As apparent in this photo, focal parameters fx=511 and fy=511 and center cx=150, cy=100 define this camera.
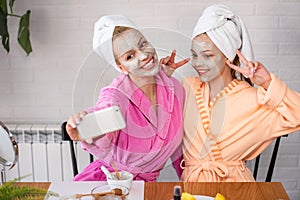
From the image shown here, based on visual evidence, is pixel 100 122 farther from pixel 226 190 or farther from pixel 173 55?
pixel 226 190

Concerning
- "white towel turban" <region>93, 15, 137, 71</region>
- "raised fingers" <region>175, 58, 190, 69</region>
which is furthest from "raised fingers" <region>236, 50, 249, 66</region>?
"white towel turban" <region>93, 15, 137, 71</region>

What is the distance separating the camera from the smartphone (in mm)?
1617

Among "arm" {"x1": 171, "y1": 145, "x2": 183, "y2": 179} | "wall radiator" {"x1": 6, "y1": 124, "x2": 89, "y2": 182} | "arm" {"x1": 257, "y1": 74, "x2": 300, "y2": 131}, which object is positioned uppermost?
"arm" {"x1": 257, "y1": 74, "x2": 300, "y2": 131}

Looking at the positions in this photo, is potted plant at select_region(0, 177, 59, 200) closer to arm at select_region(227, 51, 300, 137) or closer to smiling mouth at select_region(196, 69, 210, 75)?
smiling mouth at select_region(196, 69, 210, 75)

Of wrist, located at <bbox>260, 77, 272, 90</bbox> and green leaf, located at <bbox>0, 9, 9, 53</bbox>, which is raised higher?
green leaf, located at <bbox>0, 9, 9, 53</bbox>

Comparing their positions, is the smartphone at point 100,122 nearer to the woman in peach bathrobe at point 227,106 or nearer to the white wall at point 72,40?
the woman in peach bathrobe at point 227,106

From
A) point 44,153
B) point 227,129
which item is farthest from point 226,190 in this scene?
point 44,153

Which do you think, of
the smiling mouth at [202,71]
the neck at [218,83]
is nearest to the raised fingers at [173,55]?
the smiling mouth at [202,71]

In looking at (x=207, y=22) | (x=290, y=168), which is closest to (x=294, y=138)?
(x=290, y=168)

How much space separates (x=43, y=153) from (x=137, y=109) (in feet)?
2.75

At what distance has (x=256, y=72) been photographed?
1.87m

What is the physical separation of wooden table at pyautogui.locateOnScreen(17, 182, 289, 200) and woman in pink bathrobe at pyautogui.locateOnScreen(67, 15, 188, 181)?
19 centimetres

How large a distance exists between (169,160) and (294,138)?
899 mm

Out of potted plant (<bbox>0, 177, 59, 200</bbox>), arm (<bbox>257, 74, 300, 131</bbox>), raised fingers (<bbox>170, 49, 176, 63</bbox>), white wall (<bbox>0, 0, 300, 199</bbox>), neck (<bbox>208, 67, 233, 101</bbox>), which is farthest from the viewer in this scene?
white wall (<bbox>0, 0, 300, 199</bbox>)
